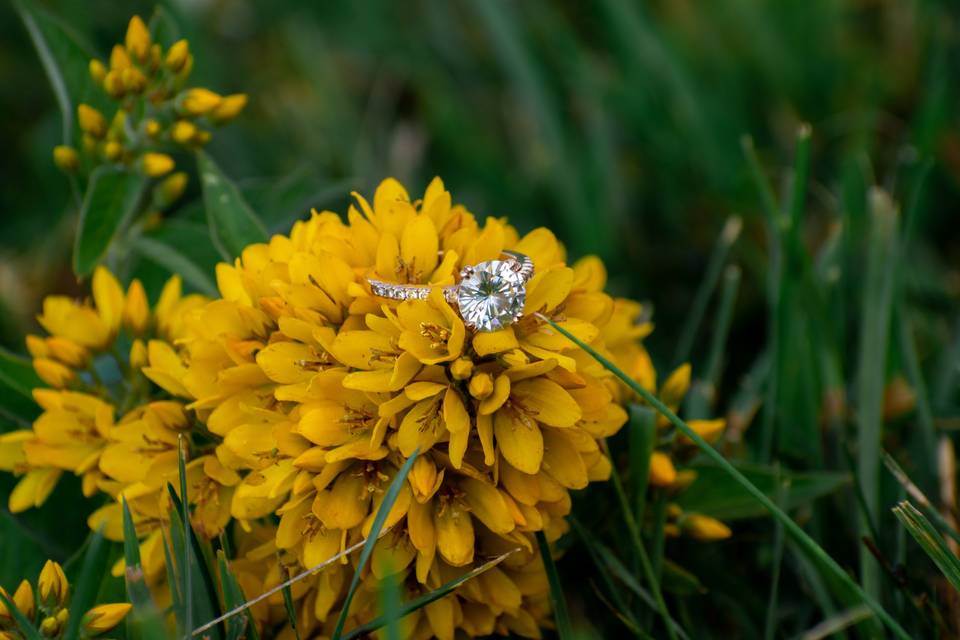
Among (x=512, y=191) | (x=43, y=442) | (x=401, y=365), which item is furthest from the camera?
(x=512, y=191)

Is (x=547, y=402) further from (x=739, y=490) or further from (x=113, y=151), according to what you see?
(x=113, y=151)

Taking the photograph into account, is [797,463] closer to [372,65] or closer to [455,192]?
[455,192]

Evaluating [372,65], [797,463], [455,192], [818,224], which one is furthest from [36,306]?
[818,224]

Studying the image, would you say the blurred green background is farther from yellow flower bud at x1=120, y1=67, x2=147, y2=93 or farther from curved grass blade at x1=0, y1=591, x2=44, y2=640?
curved grass blade at x1=0, y1=591, x2=44, y2=640

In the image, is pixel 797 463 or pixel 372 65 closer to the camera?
pixel 797 463

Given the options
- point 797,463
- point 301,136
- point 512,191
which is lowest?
point 797,463

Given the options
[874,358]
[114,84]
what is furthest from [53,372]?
[874,358]
